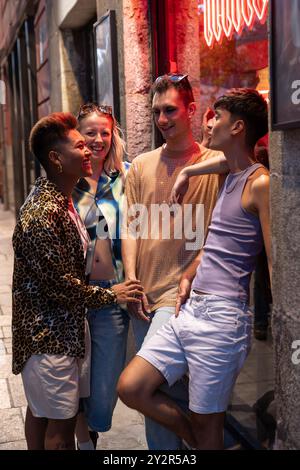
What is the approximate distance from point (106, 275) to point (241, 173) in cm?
105

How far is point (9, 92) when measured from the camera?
15.8 meters

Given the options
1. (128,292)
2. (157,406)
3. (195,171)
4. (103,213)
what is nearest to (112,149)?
(103,213)

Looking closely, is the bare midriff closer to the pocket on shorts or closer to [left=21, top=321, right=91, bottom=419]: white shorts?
[left=21, top=321, right=91, bottom=419]: white shorts

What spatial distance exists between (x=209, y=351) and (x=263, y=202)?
2.24ft

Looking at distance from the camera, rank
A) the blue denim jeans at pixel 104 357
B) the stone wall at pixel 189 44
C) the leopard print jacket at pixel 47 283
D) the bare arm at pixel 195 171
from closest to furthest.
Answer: the leopard print jacket at pixel 47 283, the bare arm at pixel 195 171, the blue denim jeans at pixel 104 357, the stone wall at pixel 189 44

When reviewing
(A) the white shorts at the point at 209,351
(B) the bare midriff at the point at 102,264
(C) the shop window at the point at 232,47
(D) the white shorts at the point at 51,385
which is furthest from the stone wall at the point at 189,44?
(D) the white shorts at the point at 51,385

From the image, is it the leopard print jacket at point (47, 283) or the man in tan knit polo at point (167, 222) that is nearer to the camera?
the leopard print jacket at point (47, 283)

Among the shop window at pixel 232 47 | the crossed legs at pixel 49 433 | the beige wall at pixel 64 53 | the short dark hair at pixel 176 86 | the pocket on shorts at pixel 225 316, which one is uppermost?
the beige wall at pixel 64 53

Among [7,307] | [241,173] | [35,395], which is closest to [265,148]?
[241,173]

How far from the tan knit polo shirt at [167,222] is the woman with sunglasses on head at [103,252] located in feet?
0.66

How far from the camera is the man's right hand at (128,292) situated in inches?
124

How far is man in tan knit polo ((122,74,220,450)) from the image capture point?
3.20 meters

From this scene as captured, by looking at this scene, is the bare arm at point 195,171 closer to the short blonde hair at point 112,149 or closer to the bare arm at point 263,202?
the bare arm at point 263,202

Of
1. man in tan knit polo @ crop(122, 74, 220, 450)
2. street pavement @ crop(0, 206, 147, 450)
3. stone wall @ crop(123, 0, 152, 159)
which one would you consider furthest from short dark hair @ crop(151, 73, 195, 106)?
street pavement @ crop(0, 206, 147, 450)
